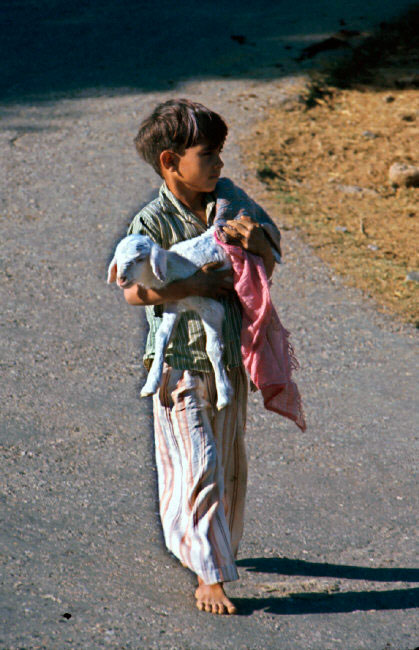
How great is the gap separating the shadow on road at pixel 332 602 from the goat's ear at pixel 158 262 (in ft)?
4.17

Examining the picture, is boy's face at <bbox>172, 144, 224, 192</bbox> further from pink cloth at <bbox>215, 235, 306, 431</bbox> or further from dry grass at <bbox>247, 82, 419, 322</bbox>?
dry grass at <bbox>247, 82, 419, 322</bbox>

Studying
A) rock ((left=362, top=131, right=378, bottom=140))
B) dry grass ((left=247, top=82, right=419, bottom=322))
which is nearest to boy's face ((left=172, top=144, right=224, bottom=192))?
dry grass ((left=247, top=82, right=419, bottom=322))

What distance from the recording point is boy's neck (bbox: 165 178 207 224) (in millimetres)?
2881

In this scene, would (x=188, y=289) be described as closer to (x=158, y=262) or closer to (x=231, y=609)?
(x=158, y=262)

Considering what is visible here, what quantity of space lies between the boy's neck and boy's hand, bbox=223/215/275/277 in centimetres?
13

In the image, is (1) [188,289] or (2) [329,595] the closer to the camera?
(1) [188,289]

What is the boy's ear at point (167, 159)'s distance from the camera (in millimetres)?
2820

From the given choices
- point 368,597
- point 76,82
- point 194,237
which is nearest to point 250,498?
point 368,597

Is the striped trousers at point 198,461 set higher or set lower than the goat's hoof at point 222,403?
lower

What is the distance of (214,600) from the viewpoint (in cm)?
300

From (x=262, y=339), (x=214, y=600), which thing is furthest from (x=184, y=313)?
(x=214, y=600)

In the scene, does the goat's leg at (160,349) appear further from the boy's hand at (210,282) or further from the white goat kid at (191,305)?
the boy's hand at (210,282)

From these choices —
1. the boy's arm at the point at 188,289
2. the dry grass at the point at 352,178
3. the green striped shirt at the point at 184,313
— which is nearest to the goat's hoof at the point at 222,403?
the green striped shirt at the point at 184,313

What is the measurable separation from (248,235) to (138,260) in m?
0.39
